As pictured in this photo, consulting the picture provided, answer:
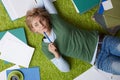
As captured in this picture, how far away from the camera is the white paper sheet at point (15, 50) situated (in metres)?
1.27

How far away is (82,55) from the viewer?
121 centimetres

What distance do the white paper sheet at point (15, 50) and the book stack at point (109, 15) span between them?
0.37 meters

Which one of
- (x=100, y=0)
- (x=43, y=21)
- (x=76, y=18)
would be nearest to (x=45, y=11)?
(x=43, y=21)

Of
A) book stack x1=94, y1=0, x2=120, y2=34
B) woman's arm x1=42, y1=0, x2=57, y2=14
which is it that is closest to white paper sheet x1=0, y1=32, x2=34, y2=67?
woman's arm x1=42, y1=0, x2=57, y2=14

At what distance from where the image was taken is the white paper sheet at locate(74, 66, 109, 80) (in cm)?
130

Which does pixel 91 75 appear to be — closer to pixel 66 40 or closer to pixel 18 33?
A: pixel 66 40

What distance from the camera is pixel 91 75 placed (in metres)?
1.30

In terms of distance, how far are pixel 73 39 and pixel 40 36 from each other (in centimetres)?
18

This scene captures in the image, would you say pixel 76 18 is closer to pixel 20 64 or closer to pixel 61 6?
pixel 61 6

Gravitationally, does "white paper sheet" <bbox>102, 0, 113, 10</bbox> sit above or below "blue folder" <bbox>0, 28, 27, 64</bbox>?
below

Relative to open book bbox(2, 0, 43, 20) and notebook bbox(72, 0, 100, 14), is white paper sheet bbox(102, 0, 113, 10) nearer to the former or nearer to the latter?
notebook bbox(72, 0, 100, 14)

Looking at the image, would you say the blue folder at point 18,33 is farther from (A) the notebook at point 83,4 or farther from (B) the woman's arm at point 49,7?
(A) the notebook at point 83,4

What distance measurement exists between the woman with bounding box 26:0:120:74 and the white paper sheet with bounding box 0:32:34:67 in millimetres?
107

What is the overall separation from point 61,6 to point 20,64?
1.15 ft
